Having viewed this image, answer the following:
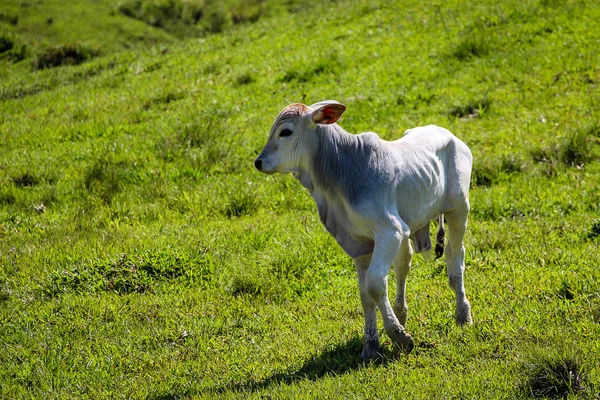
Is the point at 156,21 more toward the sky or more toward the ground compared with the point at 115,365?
more toward the ground

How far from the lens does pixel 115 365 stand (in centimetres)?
710

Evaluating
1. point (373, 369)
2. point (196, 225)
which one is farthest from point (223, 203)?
point (373, 369)

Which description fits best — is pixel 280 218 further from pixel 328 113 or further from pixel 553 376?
pixel 553 376

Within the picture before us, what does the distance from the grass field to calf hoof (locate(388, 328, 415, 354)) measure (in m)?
0.11

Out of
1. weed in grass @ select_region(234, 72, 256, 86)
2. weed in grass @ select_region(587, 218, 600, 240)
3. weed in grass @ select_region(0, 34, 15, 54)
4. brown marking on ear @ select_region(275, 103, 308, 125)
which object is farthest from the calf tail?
weed in grass @ select_region(0, 34, 15, 54)

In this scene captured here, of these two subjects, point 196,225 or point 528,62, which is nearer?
point 196,225

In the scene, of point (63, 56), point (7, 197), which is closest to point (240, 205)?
point (7, 197)

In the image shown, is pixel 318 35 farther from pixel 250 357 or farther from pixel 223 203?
pixel 250 357

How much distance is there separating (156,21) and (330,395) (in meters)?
31.5

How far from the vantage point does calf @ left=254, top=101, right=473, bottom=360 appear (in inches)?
251

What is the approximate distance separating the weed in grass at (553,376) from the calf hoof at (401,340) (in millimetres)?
1104

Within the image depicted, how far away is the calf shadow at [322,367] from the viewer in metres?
6.38

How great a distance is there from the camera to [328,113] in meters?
6.52

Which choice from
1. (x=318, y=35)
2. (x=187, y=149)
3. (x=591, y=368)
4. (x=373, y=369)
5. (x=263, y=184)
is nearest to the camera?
(x=591, y=368)
